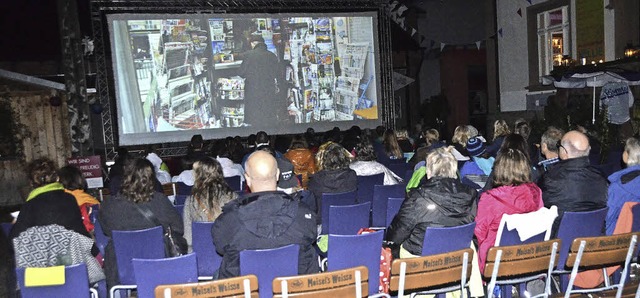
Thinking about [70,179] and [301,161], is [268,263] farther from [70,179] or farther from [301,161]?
[301,161]

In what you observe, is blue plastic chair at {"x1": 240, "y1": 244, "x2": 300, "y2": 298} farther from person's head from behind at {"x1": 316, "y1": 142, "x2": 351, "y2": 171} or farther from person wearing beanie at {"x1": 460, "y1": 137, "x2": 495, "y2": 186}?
person wearing beanie at {"x1": 460, "y1": 137, "x2": 495, "y2": 186}

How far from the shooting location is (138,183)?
423 cm

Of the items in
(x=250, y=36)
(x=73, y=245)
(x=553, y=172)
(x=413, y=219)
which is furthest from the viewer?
(x=250, y=36)

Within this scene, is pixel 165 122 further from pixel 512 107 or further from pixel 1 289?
pixel 512 107

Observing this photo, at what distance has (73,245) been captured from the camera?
13.0 ft

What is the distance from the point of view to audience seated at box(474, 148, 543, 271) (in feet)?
12.8

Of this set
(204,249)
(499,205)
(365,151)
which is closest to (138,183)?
(204,249)

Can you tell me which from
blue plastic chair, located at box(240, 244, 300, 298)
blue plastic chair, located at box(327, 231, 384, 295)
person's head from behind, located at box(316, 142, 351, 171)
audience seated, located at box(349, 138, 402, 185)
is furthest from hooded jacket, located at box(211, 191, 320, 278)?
audience seated, located at box(349, 138, 402, 185)

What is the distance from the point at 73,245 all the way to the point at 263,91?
9.82 metres

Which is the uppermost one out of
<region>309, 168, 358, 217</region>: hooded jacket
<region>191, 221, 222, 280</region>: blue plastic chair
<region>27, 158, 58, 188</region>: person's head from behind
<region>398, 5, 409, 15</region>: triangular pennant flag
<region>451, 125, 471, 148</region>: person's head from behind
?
<region>398, 5, 409, 15</region>: triangular pennant flag

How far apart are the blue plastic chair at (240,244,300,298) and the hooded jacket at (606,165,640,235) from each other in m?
2.49

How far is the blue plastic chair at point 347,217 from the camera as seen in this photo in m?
4.99

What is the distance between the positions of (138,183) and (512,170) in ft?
8.30

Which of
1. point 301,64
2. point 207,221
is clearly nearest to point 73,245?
point 207,221
